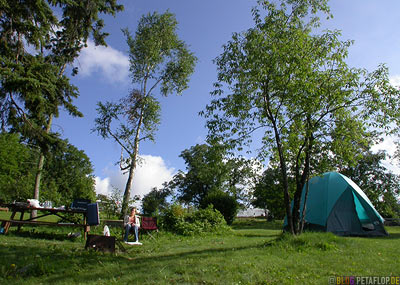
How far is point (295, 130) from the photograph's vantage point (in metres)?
8.16

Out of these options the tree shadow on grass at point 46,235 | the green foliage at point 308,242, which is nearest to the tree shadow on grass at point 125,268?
the green foliage at point 308,242

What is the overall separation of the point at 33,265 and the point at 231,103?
6.29 meters

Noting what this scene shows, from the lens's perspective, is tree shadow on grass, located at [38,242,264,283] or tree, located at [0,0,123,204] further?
tree, located at [0,0,123,204]

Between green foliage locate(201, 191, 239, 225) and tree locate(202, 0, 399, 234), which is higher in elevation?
tree locate(202, 0, 399, 234)

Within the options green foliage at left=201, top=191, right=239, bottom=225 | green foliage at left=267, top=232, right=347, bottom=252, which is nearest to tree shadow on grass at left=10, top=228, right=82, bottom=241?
green foliage at left=267, top=232, right=347, bottom=252

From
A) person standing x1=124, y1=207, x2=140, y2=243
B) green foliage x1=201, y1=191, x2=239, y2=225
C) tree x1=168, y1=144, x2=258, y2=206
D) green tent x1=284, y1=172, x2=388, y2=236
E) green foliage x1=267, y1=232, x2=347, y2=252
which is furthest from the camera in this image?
tree x1=168, y1=144, x2=258, y2=206

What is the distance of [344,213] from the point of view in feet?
40.5

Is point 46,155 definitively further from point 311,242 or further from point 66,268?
point 311,242

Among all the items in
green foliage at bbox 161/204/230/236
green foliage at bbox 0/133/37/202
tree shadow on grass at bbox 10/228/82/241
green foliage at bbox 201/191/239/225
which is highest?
green foliage at bbox 0/133/37/202

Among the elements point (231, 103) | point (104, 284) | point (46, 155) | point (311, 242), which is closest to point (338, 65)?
point (231, 103)

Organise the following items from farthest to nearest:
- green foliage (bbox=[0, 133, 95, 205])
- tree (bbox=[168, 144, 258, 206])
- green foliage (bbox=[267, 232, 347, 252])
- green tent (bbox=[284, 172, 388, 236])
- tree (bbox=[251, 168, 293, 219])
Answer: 1. tree (bbox=[168, 144, 258, 206])
2. tree (bbox=[251, 168, 293, 219])
3. green foliage (bbox=[0, 133, 95, 205])
4. green tent (bbox=[284, 172, 388, 236])
5. green foliage (bbox=[267, 232, 347, 252])

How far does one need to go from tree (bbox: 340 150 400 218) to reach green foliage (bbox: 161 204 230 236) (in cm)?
2167

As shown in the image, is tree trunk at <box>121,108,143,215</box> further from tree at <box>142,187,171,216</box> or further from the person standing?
tree at <box>142,187,171,216</box>

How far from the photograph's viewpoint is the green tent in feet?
39.8
